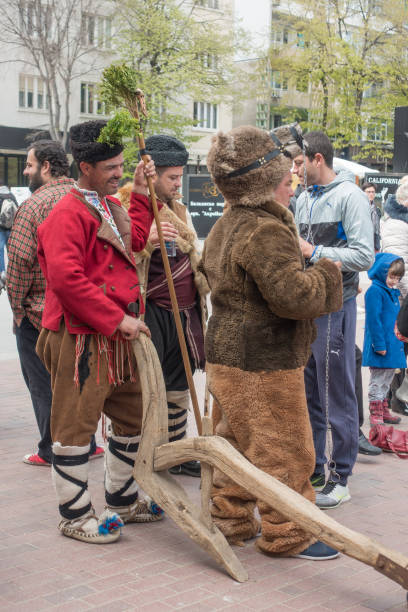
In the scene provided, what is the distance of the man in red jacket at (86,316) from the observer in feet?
12.8

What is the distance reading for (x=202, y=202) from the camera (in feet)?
58.7

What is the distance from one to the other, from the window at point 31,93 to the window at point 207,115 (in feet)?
31.6

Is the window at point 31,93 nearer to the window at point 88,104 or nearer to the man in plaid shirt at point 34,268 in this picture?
the window at point 88,104

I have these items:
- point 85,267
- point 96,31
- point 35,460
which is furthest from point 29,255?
Result: point 96,31

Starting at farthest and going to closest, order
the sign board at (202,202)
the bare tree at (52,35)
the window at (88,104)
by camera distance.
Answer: the window at (88,104), the bare tree at (52,35), the sign board at (202,202)

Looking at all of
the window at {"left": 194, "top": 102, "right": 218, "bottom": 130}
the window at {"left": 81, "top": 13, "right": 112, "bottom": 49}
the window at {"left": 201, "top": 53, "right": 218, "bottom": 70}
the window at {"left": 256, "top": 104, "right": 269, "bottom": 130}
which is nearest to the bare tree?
the window at {"left": 81, "top": 13, "right": 112, "bottom": 49}

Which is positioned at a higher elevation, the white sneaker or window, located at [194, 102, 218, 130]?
window, located at [194, 102, 218, 130]

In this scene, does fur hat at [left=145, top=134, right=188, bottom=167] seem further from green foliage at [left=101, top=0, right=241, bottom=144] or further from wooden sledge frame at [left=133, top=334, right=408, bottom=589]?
green foliage at [left=101, top=0, right=241, bottom=144]

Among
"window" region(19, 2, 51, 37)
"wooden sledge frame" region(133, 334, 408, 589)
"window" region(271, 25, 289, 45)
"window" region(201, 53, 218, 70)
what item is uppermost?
"window" region(271, 25, 289, 45)

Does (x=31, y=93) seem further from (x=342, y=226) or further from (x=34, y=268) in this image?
(x=342, y=226)

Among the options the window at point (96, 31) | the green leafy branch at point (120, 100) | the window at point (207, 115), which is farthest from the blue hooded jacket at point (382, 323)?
the window at point (207, 115)

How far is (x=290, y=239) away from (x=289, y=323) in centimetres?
42

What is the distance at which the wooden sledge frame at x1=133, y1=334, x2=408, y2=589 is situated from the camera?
3.36 m

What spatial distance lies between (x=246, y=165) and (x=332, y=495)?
6.86ft
